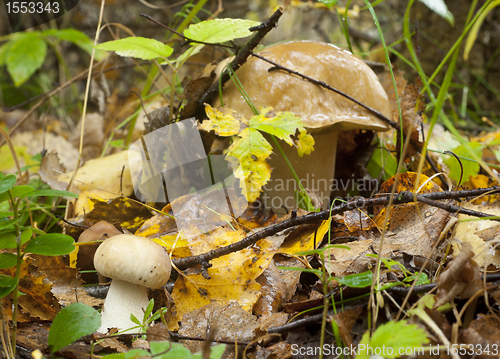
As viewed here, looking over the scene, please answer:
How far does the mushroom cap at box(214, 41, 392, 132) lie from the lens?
1509 mm

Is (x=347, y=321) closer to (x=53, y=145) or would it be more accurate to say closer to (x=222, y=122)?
(x=222, y=122)

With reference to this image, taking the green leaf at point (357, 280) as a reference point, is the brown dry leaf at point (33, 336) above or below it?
below

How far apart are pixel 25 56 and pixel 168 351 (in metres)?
3.33

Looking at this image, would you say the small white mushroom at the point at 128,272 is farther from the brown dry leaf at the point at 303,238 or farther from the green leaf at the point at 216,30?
the green leaf at the point at 216,30

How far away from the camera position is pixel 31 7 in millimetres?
4148

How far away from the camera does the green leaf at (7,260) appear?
34.7 inches

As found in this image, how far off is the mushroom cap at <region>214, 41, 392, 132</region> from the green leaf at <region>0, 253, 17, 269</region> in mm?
1025

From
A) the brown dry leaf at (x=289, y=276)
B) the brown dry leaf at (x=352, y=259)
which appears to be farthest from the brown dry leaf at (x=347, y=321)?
the brown dry leaf at (x=289, y=276)

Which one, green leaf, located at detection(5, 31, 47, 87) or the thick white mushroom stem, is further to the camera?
green leaf, located at detection(5, 31, 47, 87)

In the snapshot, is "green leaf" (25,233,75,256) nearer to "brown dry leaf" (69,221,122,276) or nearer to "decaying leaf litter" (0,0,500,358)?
"decaying leaf litter" (0,0,500,358)

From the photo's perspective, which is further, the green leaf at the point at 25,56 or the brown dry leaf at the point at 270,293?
the green leaf at the point at 25,56

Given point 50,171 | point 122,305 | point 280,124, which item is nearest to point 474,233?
point 280,124

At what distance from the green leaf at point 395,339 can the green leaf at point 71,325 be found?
641 mm

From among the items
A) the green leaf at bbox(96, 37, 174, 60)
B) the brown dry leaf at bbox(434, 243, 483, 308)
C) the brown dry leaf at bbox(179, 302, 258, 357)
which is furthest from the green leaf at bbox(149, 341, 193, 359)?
the green leaf at bbox(96, 37, 174, 60)
